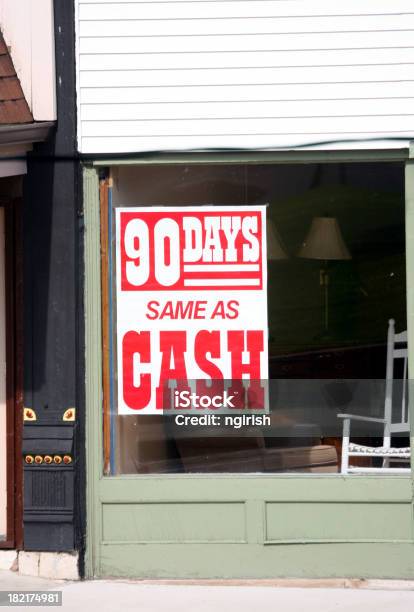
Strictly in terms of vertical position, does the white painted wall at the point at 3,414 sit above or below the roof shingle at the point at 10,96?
below

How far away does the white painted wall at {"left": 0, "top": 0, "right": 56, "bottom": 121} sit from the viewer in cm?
828

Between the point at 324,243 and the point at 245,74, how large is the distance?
47.1 inches

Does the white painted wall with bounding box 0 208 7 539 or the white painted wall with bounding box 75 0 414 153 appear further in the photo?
the white painted wall with bounding box 0 208 7 539

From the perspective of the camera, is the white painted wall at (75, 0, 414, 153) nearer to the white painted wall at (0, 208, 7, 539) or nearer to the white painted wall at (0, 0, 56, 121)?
the white painted wall at (0, 0, 56, 121)

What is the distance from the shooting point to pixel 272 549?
8.14 m

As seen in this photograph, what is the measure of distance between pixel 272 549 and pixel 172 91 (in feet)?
→ 9.81

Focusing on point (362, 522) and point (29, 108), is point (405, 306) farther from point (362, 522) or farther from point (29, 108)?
point (29, 108)

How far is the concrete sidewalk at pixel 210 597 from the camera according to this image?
298 inches

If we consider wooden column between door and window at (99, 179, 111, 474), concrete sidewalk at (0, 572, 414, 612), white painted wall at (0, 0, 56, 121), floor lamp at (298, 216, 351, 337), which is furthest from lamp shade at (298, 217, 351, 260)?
concrete sidewalk at (0, 572, 414, 612)

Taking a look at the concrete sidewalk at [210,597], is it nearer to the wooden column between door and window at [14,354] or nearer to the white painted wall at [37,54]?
the wooden column between door and window at [14,354]

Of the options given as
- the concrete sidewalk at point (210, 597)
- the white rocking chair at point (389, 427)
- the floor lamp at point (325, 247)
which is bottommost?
the concrete sidewalk at point (210, 597)

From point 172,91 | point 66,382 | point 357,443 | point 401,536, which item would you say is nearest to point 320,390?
point 357,443

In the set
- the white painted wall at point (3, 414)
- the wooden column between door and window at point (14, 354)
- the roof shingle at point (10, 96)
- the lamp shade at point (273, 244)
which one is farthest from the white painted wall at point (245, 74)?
the white painted wall at point (3, 414)

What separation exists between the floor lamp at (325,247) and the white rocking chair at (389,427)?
0.47 metres
